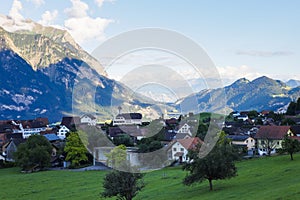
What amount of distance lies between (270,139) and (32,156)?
39.7m

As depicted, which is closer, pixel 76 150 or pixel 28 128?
pixel 76 150

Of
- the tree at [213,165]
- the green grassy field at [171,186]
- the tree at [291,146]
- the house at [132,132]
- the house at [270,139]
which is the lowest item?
the green grassy field at [171,186]

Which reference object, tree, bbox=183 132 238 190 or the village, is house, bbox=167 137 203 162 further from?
tree, bbox=183 132 238 190

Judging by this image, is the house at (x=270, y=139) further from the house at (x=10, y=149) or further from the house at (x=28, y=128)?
the house at (x=28, y=128)

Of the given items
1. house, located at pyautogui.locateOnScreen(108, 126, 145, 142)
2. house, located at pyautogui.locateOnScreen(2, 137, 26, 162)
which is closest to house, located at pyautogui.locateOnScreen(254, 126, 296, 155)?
house, located at pyautogui.locateOnScreen(108, 126, 145, 142)

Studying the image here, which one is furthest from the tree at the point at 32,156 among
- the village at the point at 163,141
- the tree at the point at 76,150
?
the village at the point at 163,141

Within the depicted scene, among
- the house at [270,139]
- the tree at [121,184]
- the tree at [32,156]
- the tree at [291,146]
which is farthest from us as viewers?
the tree at [32,156]

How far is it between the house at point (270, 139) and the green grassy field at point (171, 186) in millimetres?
15668

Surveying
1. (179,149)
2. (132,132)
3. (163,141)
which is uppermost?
(132,132)

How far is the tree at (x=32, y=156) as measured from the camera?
208 feet

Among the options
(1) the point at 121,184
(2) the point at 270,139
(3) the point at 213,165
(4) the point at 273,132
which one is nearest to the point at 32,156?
(1) the point at 121,184

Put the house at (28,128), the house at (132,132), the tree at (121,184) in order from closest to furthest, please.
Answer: the tree at (121,184) → the house at (132,132) → the house at (28,128)

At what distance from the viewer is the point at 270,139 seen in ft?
208

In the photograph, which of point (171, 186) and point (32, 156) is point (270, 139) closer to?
point (171, 186)
